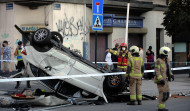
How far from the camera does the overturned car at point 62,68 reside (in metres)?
9.52

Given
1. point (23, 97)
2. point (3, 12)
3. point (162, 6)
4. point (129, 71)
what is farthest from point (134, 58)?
point (162, 6)

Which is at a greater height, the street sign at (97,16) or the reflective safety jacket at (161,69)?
the street sign at (97,16)

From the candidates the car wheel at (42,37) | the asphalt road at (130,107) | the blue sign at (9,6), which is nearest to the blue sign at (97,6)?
the car wheel at (42,37)

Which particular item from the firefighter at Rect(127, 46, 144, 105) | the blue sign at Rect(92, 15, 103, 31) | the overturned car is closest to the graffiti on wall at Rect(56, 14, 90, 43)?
the blue sign at Rect(92, 15, 103, 31)

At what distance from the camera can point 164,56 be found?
8781 mm

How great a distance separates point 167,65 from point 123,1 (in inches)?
513

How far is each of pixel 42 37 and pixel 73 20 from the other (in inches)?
395

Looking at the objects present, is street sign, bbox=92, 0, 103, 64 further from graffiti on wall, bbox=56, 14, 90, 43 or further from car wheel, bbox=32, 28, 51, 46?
graffiti on wall, bbox=56, 14, 90, 43

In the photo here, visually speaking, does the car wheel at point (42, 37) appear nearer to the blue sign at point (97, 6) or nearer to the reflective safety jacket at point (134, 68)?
the reflective safety jacket at point (134, 68)

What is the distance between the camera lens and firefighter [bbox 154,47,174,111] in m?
8.51

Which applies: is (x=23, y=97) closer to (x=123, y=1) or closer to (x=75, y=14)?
(x=75, y=14)

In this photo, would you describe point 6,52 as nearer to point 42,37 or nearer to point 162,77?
point 42,37

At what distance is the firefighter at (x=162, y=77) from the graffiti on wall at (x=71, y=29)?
35.9ft

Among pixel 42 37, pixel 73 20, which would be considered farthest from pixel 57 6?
pixel 42 37
